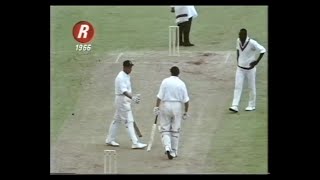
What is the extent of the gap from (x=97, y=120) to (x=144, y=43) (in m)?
2.88

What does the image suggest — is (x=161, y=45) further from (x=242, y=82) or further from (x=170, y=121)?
(x=170, y=121)

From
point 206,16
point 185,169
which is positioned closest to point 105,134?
point 185,169

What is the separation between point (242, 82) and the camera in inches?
922

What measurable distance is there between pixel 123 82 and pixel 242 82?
234 centimetres

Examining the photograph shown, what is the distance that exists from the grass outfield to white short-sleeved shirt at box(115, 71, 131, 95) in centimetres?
121

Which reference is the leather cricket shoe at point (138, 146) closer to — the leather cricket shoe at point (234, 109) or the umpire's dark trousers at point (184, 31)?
the leather cricket shoe at point (234, 109)

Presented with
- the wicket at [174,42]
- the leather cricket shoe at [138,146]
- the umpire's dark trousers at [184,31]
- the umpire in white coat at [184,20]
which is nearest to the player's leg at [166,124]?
the leather cricket shoe at [138,146]

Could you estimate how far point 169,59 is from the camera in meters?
24.7

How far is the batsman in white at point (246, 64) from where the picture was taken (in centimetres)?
2319

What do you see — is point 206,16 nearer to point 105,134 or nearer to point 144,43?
point 144,43

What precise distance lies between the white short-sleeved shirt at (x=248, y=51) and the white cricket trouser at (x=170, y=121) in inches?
74.0

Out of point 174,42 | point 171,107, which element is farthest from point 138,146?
point 174,42

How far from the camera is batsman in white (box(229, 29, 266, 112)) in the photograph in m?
23.2

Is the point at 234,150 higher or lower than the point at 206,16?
lower
